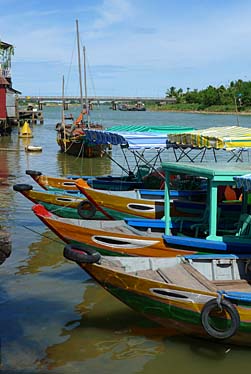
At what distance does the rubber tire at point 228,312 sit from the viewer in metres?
7.10

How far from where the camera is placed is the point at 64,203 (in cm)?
1358

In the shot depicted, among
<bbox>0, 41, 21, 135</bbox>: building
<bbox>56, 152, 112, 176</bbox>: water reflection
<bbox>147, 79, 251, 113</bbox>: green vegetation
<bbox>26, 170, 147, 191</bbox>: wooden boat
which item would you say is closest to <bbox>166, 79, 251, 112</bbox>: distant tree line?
<bbox>147, 79, 251, 113</bbox>: green vegetation

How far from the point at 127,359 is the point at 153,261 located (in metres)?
1.55

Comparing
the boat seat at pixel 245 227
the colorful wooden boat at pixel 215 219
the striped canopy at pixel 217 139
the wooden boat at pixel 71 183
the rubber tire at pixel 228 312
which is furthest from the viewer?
the wooden boat at pixel 71 183

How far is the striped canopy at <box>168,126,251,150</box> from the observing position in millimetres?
11758

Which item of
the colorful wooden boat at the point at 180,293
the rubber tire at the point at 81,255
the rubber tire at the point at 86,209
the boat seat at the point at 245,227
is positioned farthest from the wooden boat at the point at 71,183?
the rubber tire at the point at 81,255

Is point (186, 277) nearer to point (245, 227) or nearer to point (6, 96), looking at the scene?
point (245, 227)

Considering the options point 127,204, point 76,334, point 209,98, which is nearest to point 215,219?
point 76,334

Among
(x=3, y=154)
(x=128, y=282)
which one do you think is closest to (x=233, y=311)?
(x=128, y=282)

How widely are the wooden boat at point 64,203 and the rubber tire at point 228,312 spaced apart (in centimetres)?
576

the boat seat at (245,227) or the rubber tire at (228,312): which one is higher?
the boat seat at (245,227)

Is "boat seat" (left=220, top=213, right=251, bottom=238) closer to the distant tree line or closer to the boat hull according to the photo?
the boat hull

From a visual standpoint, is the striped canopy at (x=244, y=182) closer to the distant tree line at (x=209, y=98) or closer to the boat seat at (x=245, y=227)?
the boat seat at (x=245, y=227)

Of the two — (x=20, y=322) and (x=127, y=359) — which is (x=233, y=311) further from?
(x=20, y=322)
